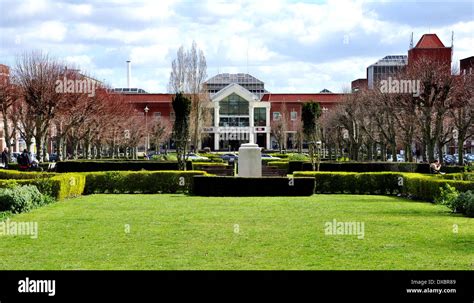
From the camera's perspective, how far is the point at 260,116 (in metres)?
119

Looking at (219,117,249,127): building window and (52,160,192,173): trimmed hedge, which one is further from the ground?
(219,117,249,127): building window

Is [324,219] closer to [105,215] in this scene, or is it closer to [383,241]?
[383,241]

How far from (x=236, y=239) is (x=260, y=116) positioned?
105 m

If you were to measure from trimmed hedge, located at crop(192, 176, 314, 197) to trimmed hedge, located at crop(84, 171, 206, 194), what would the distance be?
206 cm

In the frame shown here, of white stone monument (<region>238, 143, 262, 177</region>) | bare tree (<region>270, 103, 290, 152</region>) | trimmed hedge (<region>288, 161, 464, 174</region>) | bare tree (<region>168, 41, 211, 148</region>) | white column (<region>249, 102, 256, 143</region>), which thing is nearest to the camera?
white stone monument (<region>238, 143, 262, 177</region>)

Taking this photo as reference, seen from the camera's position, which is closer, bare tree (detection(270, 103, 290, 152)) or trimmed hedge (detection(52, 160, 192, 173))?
trimmed hedge (detection(52, 160, 192, 173))

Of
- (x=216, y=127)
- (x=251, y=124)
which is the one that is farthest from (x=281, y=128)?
(x=216, y=127)

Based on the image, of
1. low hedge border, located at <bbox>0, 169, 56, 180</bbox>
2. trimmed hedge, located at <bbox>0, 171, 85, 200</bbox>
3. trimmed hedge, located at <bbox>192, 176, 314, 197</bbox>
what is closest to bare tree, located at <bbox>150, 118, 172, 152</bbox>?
low hedge border, located at <bbox>0, 169, 56, 180</bbox>

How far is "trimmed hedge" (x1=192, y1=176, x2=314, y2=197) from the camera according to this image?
28922 mm

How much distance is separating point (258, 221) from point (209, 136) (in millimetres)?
97037

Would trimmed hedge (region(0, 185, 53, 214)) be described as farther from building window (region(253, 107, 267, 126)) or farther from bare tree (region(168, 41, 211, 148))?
building window (region(253, 107, 267, 126))

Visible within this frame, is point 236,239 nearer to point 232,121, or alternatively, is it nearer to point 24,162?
point 24,162
